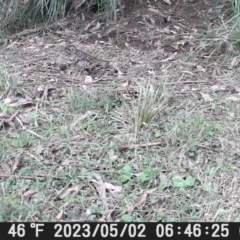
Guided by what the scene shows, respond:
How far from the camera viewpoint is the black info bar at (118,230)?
207cm

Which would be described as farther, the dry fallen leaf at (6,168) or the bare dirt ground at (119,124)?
the dry fallen leaf at (6,168)

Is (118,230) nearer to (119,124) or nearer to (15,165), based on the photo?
(15,165)

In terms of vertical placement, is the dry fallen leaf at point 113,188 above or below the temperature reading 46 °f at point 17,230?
below

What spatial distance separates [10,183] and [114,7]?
2087 mm

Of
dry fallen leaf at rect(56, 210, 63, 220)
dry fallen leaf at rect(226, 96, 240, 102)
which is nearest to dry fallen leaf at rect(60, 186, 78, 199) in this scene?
dry fallen leaf at rect(56, 210, 63, 220)

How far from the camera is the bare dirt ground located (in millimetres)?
2293

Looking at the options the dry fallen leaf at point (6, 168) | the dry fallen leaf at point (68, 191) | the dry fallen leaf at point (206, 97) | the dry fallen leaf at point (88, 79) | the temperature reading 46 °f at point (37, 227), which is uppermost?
the dry fallen leaf at point (88, 79)

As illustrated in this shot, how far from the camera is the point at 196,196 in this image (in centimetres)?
232

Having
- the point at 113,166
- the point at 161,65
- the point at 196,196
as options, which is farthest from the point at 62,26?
the point at 196,196

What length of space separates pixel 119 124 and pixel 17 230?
→ 0.98 m

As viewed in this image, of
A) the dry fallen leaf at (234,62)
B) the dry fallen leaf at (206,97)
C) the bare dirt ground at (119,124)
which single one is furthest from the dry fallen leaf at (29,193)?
the dry fallen leaf at (234,62)

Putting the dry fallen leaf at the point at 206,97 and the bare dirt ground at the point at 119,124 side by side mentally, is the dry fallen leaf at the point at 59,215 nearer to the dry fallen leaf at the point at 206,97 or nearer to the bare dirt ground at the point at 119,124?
the bare dirt ground at the point at 119,124

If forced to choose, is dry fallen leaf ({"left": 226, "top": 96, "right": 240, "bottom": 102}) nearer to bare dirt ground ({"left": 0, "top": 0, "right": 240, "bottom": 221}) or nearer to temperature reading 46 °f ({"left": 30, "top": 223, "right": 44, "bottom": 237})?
bare dirt ground ({"left": 0, "top": 0, "right": 240, "bottom": 221})

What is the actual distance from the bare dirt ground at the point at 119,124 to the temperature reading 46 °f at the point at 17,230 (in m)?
0.06
